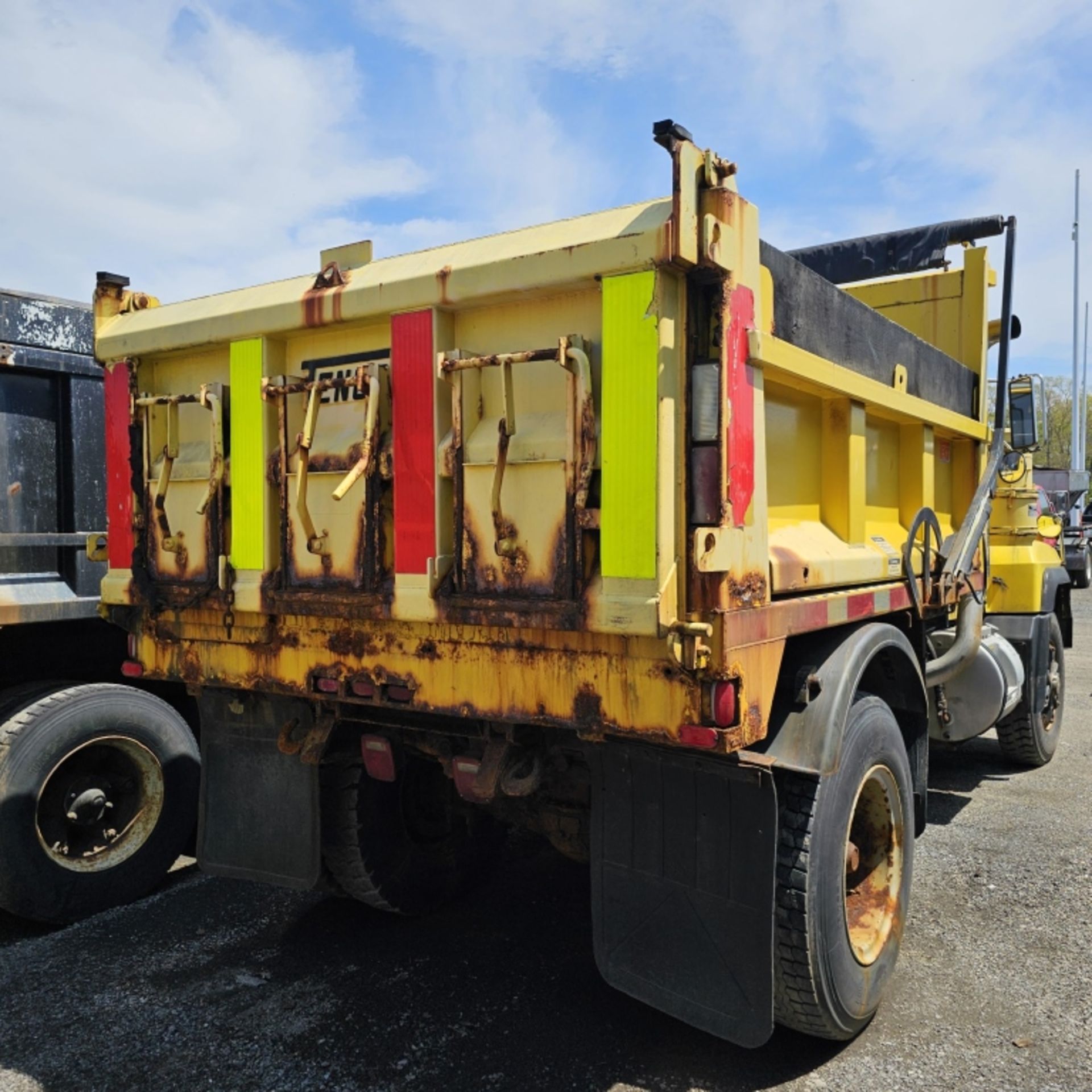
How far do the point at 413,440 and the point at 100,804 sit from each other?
103 inches

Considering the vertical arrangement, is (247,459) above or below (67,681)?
above

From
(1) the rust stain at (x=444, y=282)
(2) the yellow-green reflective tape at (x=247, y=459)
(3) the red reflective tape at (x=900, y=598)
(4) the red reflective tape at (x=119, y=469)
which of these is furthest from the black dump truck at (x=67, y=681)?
(3) the red reflective tape at (x=900, y=598)

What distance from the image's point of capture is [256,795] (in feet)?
11.7

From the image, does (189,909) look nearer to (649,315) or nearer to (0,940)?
(0,940)

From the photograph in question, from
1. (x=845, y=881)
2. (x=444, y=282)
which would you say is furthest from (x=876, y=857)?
(x=444, y=282)

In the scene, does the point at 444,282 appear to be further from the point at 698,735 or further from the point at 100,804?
the point at 100,804

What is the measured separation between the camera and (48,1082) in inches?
111

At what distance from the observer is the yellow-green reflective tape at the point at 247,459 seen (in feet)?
10.3

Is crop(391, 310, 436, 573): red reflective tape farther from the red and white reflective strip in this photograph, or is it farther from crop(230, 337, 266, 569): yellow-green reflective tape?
the red and white reflective strip

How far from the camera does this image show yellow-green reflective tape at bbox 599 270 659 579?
242cm

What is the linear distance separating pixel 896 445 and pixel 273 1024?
3221mm

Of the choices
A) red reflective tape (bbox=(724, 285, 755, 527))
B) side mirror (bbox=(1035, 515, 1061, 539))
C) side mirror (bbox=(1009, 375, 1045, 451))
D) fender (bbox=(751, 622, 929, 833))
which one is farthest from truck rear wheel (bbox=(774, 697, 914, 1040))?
side mirror (bbox=(1035, 515, 1061, 539))

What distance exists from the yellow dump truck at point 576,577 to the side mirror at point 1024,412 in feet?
6.05

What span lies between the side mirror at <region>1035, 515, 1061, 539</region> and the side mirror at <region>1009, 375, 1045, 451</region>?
1.09m
